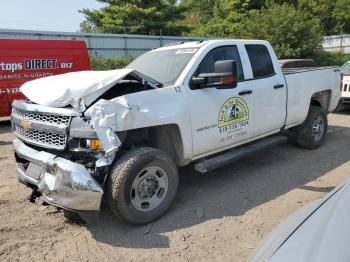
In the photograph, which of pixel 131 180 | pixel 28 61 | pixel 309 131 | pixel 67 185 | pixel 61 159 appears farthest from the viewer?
pixel 28 61

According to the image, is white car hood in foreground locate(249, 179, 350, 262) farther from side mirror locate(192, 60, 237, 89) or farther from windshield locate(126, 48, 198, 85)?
windshield locate(126, 48, 198, 85)

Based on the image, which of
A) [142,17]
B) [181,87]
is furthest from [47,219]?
[142,17]

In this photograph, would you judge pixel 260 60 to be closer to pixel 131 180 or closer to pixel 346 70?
pixel 131 180

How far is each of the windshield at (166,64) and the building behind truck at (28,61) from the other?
6.23 metres

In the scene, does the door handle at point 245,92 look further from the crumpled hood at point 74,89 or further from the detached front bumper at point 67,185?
the detached front bumper at point 67,185

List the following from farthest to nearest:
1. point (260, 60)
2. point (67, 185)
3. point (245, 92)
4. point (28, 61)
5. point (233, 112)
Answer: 1. point (28, 61)
2. point (260, 60)
3. point (245, 92)
4. point (233, 112)
5. point (67, 185)

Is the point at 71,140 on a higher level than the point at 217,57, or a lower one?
lower

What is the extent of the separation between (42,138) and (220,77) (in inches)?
83.1

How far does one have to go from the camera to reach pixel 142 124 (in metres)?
4.09

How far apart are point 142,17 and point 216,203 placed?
2683 centimetres

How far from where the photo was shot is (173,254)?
3.64m

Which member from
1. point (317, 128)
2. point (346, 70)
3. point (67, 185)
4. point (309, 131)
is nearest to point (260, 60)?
point (309, 131)

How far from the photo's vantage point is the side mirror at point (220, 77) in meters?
4.42

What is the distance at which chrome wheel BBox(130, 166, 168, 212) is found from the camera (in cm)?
412
